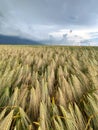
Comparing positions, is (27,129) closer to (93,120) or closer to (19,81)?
(93,120)

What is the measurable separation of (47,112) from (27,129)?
152mm

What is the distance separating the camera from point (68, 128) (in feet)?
2.73

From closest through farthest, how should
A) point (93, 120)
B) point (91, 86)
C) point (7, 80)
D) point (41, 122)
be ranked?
point (41, 122) < point (93, 120) < point (91, 86) < point (7, 80)

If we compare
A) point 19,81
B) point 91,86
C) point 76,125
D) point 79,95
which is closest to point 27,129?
point 76,125

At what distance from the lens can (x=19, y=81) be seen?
167cm

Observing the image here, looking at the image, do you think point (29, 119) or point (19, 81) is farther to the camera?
point (19, 81)

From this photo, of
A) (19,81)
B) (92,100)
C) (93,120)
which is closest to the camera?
(93,120)

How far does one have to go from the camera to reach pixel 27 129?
83 centimetres

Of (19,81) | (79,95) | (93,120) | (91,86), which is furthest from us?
(19,81)

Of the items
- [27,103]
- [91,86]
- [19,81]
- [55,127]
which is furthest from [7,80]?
[55,127]

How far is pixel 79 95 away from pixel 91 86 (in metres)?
0.19

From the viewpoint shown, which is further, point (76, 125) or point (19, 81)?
point (19, 81)

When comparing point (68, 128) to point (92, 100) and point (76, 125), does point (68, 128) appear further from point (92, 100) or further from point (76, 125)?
point (92, 100)

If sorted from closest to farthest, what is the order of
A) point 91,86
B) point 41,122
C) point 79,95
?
1. point 41,122
2. point 79,95
3. point 91,86
